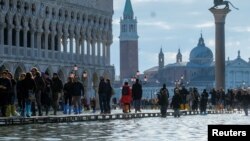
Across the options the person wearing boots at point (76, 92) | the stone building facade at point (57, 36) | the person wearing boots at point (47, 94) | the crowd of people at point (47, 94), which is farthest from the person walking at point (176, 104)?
the stone building facade at point (57, 36)

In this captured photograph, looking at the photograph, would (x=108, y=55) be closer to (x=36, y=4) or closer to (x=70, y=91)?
(x=36, y=4)

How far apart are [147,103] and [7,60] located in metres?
36.9

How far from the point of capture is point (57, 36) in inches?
2717

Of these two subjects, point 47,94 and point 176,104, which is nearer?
point 47,94

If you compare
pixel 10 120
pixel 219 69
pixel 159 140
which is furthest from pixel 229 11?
pixel 159 140

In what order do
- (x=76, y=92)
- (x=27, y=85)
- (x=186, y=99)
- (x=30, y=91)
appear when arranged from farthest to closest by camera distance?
(x=186, y=99) < (x=76, y=92) < (x=30, y=91) < (x=27, y=85)

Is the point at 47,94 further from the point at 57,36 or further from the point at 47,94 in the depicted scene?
the point at 57,36

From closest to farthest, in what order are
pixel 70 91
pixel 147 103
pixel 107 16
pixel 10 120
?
pixel 10 120 < pixel 70 91 < pixel 107 16 < pixel 147 103

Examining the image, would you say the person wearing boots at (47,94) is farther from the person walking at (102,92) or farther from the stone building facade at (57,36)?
the stone building facade at (57,36)

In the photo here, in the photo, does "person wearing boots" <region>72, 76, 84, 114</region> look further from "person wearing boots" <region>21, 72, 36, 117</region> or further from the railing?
the railing

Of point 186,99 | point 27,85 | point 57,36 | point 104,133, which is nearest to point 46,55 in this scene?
point 57,36

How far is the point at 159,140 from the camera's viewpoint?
50.5ft

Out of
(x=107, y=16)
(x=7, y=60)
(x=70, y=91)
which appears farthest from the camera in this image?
(x=107, y=16)

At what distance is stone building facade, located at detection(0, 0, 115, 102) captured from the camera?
59406mm
